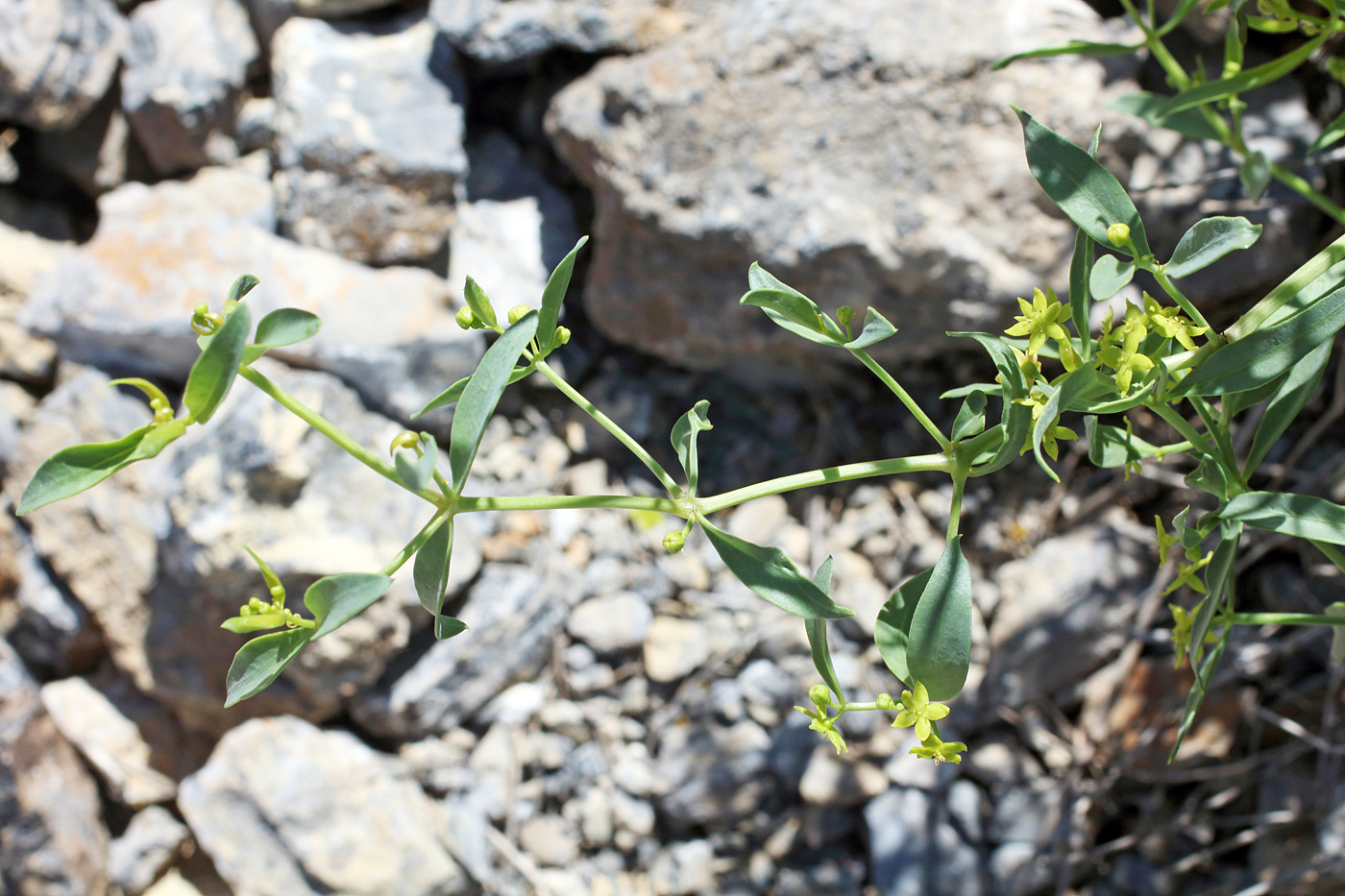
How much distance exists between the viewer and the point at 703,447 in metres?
2.82

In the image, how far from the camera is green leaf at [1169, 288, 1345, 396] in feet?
3.04

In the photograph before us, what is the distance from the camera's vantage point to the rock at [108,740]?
2895 millimetres

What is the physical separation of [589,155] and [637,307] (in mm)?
422

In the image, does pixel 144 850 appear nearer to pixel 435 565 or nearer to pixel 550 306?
pixel 435 565

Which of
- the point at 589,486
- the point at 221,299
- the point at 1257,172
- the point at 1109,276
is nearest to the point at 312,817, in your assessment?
the point at 589,486

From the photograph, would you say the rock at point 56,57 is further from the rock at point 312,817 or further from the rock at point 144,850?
the rock at point 144,850

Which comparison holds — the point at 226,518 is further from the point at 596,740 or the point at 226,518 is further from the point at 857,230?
the point at 857,230

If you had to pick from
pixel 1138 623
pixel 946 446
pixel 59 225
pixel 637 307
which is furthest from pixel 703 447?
pixel 59 225

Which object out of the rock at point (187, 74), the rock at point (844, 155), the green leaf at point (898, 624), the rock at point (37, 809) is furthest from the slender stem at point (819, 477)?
the rock at point (37, 809)

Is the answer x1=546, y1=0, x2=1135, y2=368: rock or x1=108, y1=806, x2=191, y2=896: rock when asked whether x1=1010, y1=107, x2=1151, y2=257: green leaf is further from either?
x1=108, y1=806, x2=191, y2=896: rock

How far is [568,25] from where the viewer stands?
2.57 m

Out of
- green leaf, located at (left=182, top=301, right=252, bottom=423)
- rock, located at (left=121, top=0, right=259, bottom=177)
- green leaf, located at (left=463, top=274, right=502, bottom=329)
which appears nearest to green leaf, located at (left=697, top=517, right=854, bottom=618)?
green leaf, located at (left=463, top=274, right=502, bottom=329)

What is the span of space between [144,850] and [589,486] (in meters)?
1.74

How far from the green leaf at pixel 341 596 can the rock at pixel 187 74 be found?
2.51m
